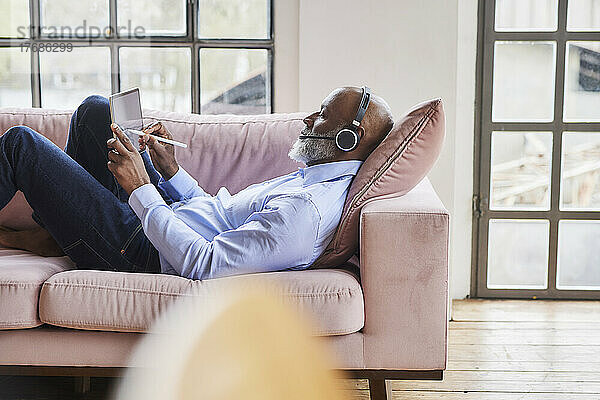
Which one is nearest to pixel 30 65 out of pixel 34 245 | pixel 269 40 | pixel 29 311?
pixel 269 40

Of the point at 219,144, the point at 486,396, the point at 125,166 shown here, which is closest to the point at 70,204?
the point at 125,166

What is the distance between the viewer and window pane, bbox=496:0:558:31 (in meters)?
3.22

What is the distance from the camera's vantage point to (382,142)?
203 cm

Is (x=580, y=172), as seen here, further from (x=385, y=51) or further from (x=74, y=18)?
(x=74, y=18)

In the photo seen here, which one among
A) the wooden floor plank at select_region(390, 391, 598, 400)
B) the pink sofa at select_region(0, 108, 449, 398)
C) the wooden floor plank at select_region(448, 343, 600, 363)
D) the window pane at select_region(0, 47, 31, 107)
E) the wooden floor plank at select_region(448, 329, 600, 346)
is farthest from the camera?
the window pane at select_region(0, 47, 31, 107)

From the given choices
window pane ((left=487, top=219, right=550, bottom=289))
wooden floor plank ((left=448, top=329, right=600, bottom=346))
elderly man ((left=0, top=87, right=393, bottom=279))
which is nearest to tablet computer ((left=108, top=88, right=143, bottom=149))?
elderly man ((left=0, top=87, right=393, bottom=279))

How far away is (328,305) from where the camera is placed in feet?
5.95

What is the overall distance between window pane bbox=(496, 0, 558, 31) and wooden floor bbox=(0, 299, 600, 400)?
1.23m

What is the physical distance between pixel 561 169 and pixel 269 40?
142 centimetres

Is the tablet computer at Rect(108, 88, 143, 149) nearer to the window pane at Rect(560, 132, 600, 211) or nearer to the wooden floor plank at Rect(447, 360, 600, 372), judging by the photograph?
the wooden floor plank at Rect(447, 360, 600, 372)

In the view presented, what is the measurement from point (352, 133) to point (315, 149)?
0.13m

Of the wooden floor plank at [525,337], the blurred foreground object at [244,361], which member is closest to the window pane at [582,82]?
the wooden floor plank at [525,337]

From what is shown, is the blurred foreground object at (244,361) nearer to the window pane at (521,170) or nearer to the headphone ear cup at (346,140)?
the headphone ear cup at (346,140)

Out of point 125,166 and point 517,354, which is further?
point 517,354
